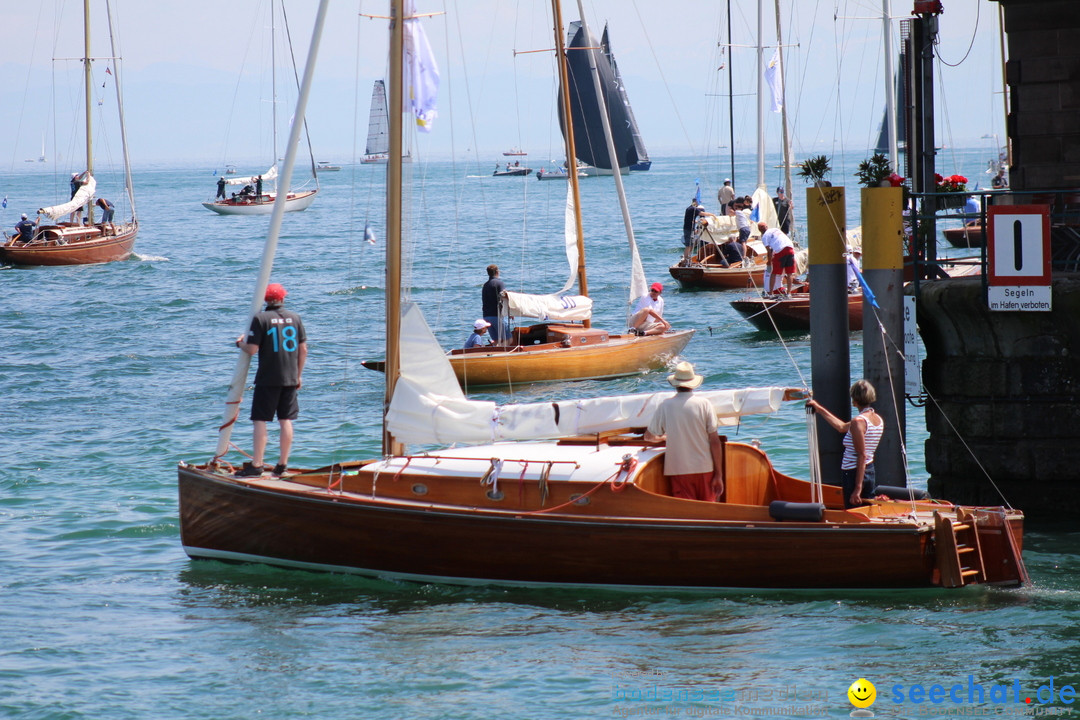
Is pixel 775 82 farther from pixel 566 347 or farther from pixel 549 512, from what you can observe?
pixel 549 512

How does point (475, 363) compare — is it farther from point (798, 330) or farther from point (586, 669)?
point (586, 669)

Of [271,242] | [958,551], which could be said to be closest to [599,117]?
[271,242]

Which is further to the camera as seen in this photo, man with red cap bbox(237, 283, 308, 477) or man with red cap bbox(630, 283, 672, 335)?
man with red cap bbox(630, 283, 672, 335)

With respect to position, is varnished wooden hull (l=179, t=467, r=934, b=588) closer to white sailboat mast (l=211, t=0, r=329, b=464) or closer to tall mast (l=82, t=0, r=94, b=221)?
white sailboat mast (l=211, t=0, r=329, b=464)

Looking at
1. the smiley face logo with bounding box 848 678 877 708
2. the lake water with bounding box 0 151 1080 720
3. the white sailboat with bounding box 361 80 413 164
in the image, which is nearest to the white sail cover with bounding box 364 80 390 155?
the white sailboat with bounding box 361 80 413 164

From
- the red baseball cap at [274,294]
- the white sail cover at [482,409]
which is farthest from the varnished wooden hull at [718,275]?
the red baseball cap at [274,294]

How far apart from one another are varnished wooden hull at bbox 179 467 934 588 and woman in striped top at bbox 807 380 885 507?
76 cm

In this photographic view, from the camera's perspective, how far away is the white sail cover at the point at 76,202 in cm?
4416

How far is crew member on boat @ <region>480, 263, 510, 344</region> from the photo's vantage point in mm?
20703

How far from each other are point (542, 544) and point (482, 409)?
1305 mm

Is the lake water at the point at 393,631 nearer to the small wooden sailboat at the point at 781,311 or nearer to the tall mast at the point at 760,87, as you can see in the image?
the small wooden sailboat at the point at 781,311

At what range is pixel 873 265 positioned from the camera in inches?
446

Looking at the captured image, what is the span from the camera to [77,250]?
1766 inches

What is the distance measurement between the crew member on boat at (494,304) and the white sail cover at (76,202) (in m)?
27.5
